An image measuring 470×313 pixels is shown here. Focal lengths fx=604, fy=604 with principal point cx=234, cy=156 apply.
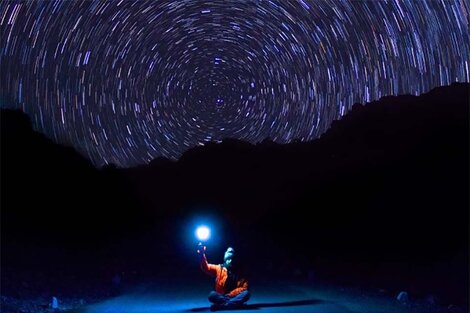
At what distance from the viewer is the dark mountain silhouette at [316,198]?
2411 cm

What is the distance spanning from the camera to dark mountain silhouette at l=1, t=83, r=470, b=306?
24.1 m

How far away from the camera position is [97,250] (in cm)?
2761

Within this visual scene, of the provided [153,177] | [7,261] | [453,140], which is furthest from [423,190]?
[153,177]

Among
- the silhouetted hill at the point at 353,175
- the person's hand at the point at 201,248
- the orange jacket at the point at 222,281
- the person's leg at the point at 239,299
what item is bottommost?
the person's leg at the point at 239,299

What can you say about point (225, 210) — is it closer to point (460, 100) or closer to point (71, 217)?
point (71, 217)

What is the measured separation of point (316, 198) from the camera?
36.2m

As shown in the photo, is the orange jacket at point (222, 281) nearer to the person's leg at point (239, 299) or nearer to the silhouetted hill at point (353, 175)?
the person's leg at point (239, 299)

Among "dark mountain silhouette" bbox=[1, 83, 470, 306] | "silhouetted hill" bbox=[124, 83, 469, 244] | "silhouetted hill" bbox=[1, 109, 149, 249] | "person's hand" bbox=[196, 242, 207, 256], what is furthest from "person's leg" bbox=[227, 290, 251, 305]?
"silhouetted hill" bbox=[1, 109, 149, 249]

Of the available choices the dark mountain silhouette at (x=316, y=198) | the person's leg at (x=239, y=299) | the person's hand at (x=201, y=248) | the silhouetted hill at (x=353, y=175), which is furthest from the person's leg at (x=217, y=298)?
the silhouetted hill at (x=353, y=175)

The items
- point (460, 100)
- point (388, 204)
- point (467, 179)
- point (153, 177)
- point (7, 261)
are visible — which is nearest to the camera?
point (7, 261)

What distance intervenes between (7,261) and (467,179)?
751 inches

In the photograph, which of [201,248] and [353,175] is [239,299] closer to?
[201,248]

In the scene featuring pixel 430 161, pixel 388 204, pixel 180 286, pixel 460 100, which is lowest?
pixel 180 286

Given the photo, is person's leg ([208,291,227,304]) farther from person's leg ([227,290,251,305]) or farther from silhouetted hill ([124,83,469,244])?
silhouetted hill ([124,83,469,244])
